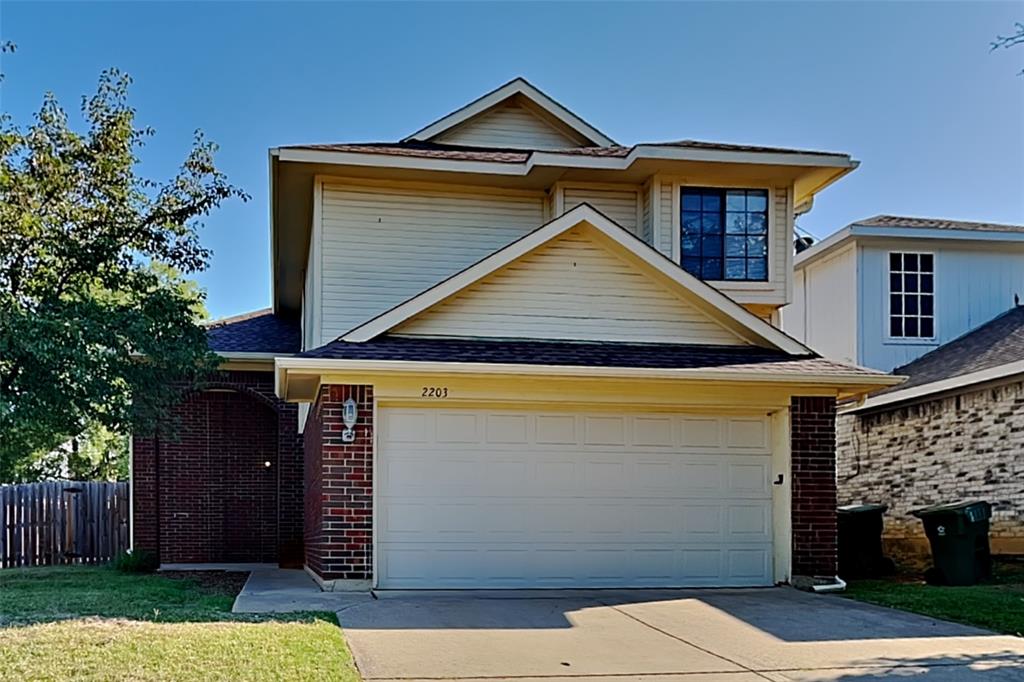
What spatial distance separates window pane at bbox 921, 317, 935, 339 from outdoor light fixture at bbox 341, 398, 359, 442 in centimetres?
1190

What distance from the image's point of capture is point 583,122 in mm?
15922

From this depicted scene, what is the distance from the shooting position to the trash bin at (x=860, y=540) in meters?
13.4

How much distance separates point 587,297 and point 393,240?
10.7 ft

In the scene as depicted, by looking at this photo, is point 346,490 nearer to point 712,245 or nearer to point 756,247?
point 712,245

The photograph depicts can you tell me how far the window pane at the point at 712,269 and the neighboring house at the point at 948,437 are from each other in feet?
13.3

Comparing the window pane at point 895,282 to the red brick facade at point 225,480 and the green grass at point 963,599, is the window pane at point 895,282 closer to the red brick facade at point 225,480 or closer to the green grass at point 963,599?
the green grass at point 963,599

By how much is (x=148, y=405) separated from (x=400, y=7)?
6.35 metres

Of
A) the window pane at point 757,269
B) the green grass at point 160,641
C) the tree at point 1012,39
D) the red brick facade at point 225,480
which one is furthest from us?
the red brick facade at point 225,480

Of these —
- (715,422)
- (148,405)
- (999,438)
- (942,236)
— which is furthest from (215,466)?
(942,236)

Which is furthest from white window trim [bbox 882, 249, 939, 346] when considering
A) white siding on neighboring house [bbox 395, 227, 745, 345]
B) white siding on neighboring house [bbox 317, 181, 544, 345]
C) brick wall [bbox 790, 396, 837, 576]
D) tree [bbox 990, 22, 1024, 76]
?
tree [bbox 990, 22, 1024, 76]

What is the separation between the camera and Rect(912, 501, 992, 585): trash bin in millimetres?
12023

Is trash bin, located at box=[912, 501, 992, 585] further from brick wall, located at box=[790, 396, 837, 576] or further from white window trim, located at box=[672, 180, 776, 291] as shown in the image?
white window trim, located at box=[672, 180, 776, 291]

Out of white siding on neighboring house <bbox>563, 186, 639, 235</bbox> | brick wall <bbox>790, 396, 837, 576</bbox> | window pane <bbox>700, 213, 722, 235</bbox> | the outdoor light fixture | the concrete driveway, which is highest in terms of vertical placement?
white siding on neighboring house <bbox>563, 186, 639, 235</bbox>

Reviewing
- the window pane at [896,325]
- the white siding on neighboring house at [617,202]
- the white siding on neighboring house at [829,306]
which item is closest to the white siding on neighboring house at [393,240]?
the white siding on neighboring house at [617,202]
